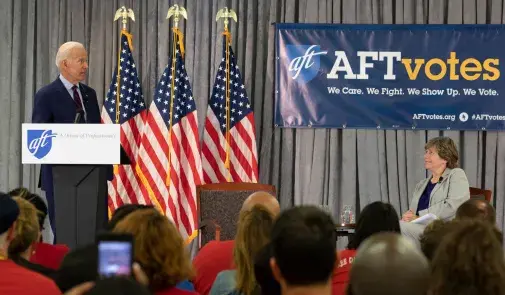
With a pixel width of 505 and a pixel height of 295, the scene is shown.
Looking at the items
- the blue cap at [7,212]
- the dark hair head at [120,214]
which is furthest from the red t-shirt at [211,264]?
the blue cap at [7,212]

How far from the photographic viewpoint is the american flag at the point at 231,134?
308 inches

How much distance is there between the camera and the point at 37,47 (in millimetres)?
8398

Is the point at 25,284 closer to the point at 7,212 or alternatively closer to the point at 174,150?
the point at 7,212

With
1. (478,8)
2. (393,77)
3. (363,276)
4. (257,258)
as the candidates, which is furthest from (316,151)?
(363,276)

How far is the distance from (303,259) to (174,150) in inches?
230

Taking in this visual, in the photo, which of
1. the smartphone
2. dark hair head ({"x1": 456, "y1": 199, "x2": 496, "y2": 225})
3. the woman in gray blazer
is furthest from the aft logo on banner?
the smartphone

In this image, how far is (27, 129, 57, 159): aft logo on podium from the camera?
4.68m

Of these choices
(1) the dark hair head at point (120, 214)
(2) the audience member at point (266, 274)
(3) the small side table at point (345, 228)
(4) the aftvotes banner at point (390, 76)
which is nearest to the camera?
(2) the audience member at point (266, 274)

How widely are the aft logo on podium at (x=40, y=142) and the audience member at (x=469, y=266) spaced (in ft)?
10.1

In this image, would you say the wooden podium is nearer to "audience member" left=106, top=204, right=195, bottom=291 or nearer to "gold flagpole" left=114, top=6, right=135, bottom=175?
"audience member" left=106, top=204, right=195, bottom=291

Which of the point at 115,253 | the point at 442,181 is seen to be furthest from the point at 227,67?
the point at 115,253

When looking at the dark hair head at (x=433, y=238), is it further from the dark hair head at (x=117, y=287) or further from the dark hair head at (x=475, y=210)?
the dark hair head at (x=117, y=287)

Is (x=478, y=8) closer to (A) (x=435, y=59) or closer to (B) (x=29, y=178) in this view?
(A) (x=435, y=59)

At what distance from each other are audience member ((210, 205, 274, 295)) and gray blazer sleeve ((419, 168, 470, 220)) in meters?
3.53
